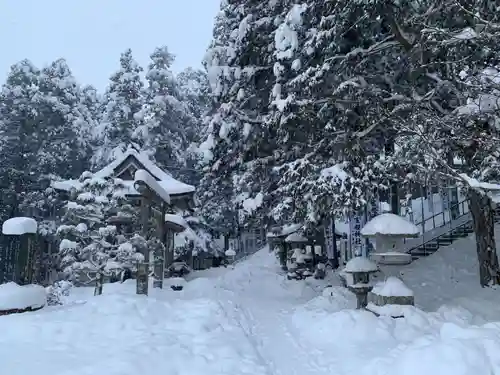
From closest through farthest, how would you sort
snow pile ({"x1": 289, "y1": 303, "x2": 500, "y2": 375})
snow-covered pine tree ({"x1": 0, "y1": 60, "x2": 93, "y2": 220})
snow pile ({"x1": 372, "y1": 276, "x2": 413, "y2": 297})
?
snow pile ({"x1": 289, "y1": 303, "x2": 500, "y2": 375}) < snow pile ({"x1": 372, "y1": 276, "x2": 413, "y2": 297}) < snow-covered pine tree ({"x1": 0, "y1": 60, "x2": 93, "y2": 220})

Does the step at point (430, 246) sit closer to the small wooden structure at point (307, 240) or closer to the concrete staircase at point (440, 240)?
the concrete staircase at point (440, 240)

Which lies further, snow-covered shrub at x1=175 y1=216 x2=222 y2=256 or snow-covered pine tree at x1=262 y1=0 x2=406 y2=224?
snow-covered shrub at x1=175 y1=216 x2=222 y2=256

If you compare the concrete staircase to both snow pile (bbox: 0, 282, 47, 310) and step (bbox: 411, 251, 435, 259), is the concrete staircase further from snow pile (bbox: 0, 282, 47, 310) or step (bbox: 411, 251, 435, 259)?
snow pile (bbox: 0, 282, 47, 310)

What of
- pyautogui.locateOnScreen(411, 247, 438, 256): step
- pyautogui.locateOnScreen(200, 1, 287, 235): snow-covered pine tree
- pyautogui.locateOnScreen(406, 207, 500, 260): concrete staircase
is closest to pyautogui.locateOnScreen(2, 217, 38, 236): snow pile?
pyautogui.locateOnScreen(200, 1, 287, 235): snow-covered pine tree

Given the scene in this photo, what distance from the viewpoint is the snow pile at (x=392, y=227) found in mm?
8695

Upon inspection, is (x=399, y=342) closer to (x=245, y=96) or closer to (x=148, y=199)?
(x=148, y=199)

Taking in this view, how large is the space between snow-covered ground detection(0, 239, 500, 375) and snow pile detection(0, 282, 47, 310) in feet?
0.92

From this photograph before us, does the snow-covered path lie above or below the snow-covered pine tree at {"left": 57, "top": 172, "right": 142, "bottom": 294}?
below

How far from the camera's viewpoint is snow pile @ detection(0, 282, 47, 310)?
7.29m

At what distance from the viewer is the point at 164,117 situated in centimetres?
2628

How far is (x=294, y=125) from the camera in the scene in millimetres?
11273

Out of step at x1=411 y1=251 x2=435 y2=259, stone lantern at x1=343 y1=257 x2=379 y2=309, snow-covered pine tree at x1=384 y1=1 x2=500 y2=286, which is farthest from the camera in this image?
step at x1=411 y1=251 x2=435 y2=259

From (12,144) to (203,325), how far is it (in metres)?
21.7

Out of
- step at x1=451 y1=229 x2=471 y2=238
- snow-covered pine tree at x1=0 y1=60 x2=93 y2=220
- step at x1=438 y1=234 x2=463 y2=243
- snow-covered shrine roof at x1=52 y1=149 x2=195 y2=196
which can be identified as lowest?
step at x1=438 y1=234 x2=463 y2=243
